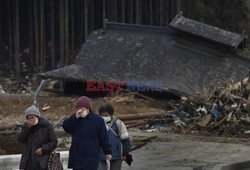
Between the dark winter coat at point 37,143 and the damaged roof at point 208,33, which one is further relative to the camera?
the damaged roof at point 208,33

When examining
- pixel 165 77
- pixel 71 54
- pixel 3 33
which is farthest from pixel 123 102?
pixel 3 33

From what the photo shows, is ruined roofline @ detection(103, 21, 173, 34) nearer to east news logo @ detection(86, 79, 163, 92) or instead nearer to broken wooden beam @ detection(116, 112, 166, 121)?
east news logo @ detection(86, 79, 163, 92)

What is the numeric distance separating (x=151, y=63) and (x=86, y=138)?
59.8 feet

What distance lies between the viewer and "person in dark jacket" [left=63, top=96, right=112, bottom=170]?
8641mm

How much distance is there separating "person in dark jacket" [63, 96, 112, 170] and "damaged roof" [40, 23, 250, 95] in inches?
633

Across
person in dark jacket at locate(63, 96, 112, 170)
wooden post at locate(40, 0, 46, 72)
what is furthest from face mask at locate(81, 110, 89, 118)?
wooden post at locate(40, 0, 46, 72)

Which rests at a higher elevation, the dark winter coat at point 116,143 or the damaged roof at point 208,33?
the dark winter coat at point 116,143

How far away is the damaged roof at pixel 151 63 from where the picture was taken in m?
25.9

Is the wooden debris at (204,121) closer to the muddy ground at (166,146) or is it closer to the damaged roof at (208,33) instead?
the muddy ground at (166,146)

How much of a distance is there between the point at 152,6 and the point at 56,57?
6.75 meters

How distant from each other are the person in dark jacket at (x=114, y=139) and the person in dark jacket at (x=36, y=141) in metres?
0.87

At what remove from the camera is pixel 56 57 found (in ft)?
125

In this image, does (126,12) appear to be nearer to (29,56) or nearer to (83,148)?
(29,56)

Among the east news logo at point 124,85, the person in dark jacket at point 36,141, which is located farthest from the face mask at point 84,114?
the east news logo at point 124,85
